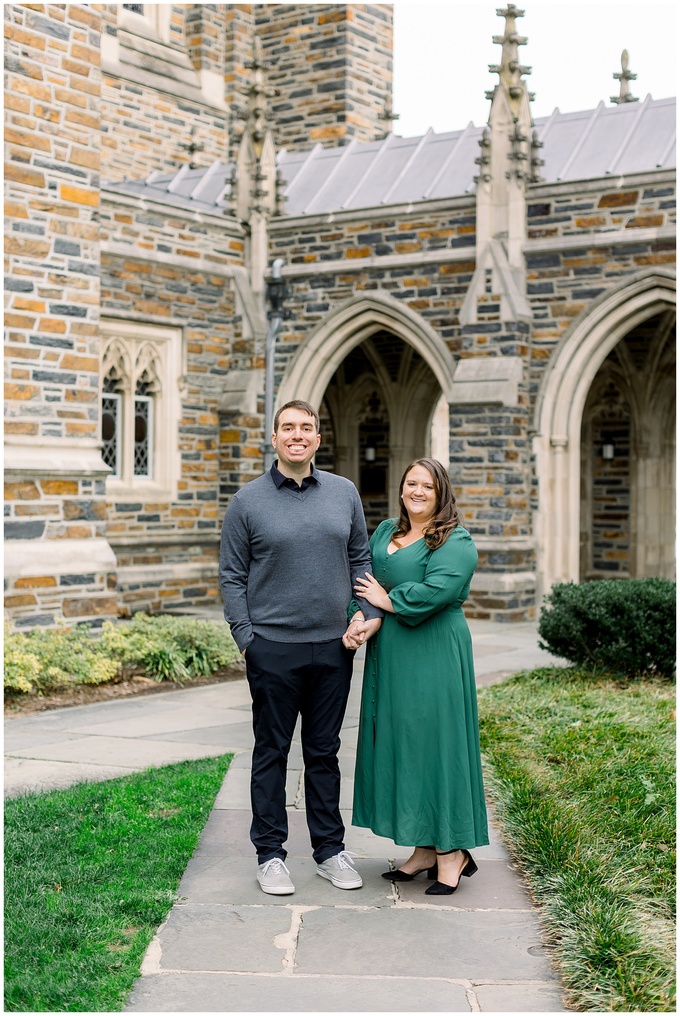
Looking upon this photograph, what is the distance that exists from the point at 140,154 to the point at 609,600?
492 inches

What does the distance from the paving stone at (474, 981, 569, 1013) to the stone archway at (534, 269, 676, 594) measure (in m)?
9.20

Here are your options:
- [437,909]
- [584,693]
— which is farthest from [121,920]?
[584,693]

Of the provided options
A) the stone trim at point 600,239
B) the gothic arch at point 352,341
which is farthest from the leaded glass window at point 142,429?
the stone trim at point 600,239

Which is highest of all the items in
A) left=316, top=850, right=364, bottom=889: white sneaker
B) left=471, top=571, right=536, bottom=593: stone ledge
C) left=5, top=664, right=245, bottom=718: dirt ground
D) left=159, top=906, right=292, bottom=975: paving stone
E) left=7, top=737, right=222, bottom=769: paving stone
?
left=471, top=571, right=536, bottom=593: stone ledge

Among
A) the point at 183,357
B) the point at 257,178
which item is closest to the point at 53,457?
the point at 183,357

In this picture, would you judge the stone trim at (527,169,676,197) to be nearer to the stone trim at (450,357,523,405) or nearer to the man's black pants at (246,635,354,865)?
the stone trim at (450,357,523,405)

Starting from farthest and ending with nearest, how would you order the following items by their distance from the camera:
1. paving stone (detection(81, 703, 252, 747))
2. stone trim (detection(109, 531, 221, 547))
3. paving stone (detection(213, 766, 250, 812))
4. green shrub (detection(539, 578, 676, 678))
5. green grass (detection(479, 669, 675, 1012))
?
stone trim (detection(109, 531, 221, 547))
green shrub (detection(539, 578, 676, 678))
paving stone (detection(81, 703, 252, 747))
paving stone (detection(213, 766, 250, 812))
green grass (detection(479, 669, 675, 1012))

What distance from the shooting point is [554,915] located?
3.84m

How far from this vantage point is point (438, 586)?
13.5 feet

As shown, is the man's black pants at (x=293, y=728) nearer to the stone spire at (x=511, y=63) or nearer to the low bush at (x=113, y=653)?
the low bush at (x=113, y=653)

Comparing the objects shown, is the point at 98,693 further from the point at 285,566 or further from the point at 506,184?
the point at 506,184

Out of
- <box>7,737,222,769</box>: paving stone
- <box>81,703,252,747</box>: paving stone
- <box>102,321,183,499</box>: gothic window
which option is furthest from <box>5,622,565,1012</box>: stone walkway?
<box>102,321,183,499</box>: gothic window

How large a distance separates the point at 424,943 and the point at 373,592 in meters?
1.21

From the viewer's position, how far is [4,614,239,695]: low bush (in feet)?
26.6
